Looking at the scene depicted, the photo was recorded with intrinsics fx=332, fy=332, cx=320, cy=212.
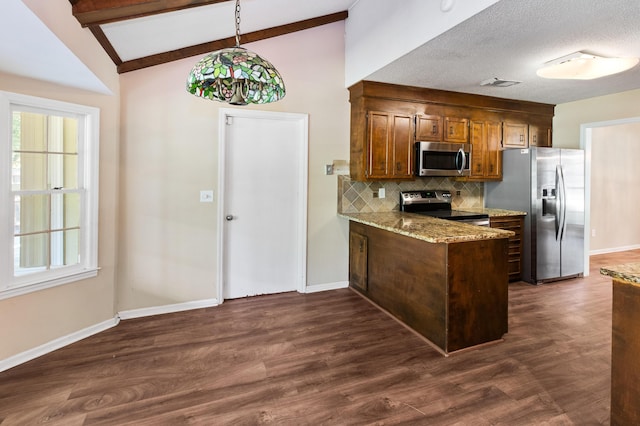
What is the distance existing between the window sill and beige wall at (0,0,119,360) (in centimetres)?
4

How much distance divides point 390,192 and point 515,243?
5.83 ft

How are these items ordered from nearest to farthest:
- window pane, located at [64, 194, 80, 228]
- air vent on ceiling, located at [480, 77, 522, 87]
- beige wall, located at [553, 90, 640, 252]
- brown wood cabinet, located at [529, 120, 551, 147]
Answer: window pane, located at [64, 194, 80, 228]
air vent on ceiling, located at [480, 77, 522, 87]
brown wood cabinet, located at [529, 120, 551, 147]
beige wall, located at [553, 90, 640, 252]

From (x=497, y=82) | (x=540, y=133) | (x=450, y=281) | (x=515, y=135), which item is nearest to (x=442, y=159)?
(x=497, y=82)

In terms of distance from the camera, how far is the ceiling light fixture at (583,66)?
289cm

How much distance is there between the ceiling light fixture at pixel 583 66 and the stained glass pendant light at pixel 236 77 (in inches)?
109

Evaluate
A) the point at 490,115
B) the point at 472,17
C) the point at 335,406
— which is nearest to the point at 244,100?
the point at 472,17

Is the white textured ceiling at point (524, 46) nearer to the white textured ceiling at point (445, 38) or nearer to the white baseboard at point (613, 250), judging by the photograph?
the white textured ceiling at point (445, 38)

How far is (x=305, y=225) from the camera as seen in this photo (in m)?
3.89

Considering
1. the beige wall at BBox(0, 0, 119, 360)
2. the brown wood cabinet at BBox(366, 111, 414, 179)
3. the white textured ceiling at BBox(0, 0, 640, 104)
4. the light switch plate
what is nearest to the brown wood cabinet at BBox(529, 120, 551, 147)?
the white textured ceiling at BBox(0, 0, 640, 104)

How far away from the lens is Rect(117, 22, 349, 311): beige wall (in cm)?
317

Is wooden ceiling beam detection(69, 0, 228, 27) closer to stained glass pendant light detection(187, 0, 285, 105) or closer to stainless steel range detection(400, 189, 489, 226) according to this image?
stained glass pendant light detection(187, 0, 285, 105)

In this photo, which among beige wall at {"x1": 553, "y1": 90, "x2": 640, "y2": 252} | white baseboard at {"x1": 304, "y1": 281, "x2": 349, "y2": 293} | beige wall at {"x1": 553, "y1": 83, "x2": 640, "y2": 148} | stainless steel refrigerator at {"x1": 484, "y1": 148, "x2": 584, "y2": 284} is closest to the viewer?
white baseboard at {"x1": 304, "y1": 281, "x2": 349, "y2": 293}

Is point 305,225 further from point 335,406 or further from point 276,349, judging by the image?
point 335,406

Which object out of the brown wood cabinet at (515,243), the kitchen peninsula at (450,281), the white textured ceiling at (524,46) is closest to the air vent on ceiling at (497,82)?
the white textured ceiling at (524,46)
